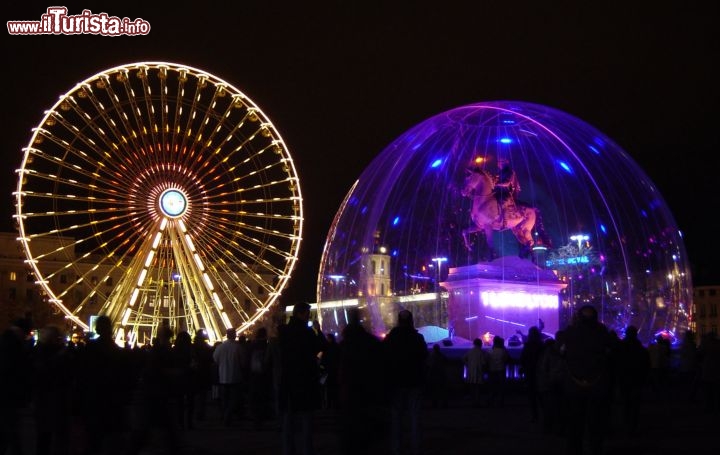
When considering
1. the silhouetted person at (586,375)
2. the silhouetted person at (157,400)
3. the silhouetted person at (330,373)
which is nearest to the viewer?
the silhouetted person at (157,400)

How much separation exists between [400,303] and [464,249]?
2.26 meters

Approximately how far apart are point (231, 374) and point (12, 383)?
7787 millimetres

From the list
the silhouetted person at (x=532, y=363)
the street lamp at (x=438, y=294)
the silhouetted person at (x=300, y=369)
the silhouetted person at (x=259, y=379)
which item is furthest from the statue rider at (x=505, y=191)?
the silhouetted person at (x=300, y=369)

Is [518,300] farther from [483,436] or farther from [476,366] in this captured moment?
[483,436]

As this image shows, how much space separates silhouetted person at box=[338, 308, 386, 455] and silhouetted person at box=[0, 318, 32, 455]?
321 cm

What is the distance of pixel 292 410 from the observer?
10656 mm

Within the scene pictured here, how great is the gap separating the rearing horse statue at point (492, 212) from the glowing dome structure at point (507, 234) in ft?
0.10

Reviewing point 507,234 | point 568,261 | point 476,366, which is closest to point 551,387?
point 476,366

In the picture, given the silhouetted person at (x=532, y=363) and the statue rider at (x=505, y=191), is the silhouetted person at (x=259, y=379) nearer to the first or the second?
the silhouetted person at (x=532, y=363)

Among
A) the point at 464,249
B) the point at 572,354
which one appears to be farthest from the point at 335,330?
the point at 572,354

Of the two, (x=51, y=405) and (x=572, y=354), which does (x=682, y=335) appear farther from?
(x=51, y=405)

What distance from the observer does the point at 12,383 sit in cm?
1014

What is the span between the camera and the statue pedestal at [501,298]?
86.0ft

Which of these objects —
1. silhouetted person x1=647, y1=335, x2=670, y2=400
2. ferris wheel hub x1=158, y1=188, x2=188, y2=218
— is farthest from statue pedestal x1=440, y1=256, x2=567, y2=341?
ferris wheel hub x1=158, y1=188, x2=188, y2=218
